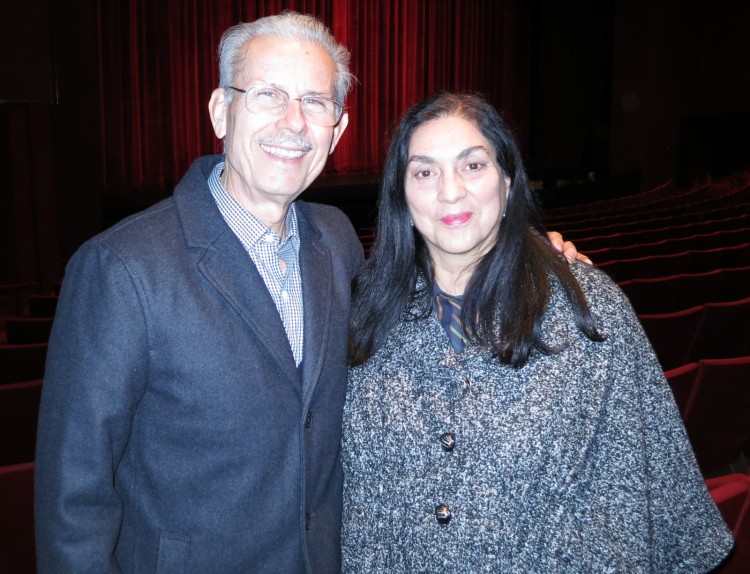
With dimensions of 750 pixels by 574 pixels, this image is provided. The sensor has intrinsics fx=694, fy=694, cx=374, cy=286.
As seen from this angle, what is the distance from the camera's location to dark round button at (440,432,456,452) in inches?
58.0

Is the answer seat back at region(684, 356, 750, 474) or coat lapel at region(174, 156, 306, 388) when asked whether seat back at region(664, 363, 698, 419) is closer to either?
seat back at region(684, 356, 750, 474)

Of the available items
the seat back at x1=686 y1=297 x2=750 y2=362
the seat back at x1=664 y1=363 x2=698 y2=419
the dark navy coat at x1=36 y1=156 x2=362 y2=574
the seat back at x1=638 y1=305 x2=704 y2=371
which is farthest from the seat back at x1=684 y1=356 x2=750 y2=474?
the dark navy coat at x1=36 y1=156 x2=362 y2=574

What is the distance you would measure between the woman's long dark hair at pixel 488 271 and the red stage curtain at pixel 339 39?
10.7 meters

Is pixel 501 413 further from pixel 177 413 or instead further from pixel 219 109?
pixel 219 109

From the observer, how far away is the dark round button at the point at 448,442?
4.83ft

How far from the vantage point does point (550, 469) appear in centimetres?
145

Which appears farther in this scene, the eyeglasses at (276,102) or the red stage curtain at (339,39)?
the red stage curtain at (339,39)

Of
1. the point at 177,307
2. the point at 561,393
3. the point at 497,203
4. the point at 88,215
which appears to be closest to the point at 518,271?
the point at 497,203

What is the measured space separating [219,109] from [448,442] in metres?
Result: 0.91

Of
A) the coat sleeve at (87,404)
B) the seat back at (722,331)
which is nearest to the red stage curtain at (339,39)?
the seat back at (722,331)

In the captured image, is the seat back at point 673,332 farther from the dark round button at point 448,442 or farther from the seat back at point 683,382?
the dark round button at point 448,442

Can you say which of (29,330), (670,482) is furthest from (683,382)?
(29,330)

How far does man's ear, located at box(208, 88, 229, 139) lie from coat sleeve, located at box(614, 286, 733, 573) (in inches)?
39.3

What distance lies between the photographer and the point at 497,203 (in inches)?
64.4
